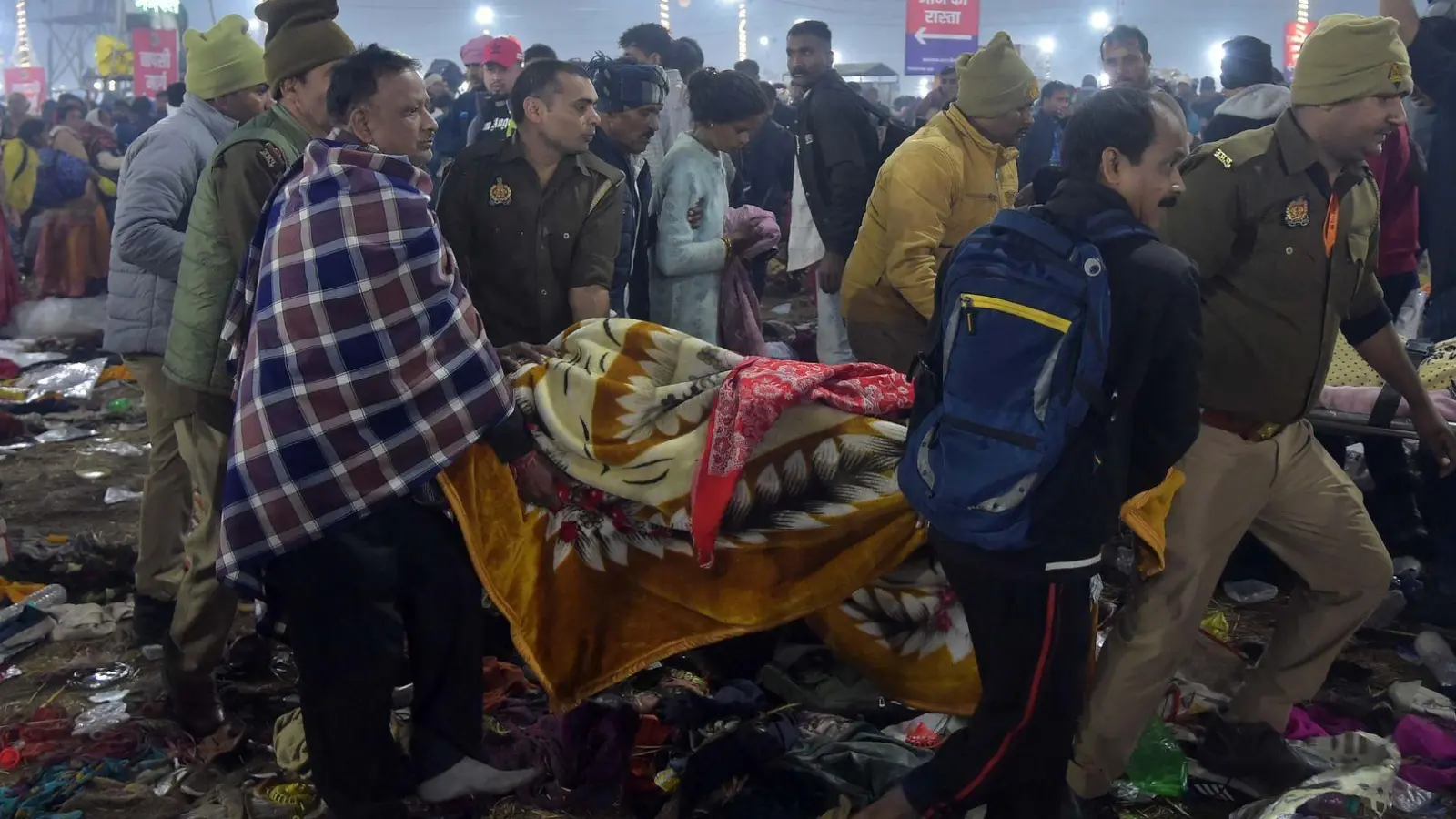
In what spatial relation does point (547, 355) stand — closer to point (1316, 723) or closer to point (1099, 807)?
point (1099, 807)

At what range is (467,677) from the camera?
3.27 meters

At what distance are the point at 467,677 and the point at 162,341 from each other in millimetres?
1776

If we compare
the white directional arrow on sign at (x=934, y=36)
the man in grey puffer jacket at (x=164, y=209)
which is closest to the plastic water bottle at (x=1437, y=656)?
the man in grey puffer jacket at (x=164, y=209)

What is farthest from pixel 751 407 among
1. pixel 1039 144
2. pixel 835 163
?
pixel 1039 144

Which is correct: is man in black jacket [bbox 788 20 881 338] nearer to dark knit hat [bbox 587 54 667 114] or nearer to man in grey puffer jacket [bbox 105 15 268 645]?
dark knit hat [bbox 587 54 667 114]

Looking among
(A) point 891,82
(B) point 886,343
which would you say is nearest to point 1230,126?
(B) point 886,343

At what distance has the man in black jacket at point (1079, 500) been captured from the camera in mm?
2486

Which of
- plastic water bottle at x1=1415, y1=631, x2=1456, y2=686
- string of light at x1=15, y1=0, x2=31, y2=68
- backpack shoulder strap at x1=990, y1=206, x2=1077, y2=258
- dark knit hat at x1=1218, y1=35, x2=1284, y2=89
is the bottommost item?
plastic water bottle at x1=1415, y1=631, x2=1456, y2=686

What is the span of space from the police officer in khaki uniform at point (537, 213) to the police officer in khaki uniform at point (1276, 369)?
1955 millimetres

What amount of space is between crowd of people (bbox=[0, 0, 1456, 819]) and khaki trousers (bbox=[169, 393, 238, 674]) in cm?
1

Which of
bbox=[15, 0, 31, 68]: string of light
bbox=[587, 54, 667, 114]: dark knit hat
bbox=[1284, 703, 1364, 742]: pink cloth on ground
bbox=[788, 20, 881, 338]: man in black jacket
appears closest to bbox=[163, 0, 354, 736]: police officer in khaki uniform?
bbox=[587, 54, 667, 114]: dark knit hat

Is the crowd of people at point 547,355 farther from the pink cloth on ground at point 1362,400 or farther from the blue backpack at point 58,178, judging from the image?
the blue backpack at point 58,178

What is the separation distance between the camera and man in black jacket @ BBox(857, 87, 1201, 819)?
2486mm

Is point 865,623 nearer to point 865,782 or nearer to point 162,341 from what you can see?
point 865,782
